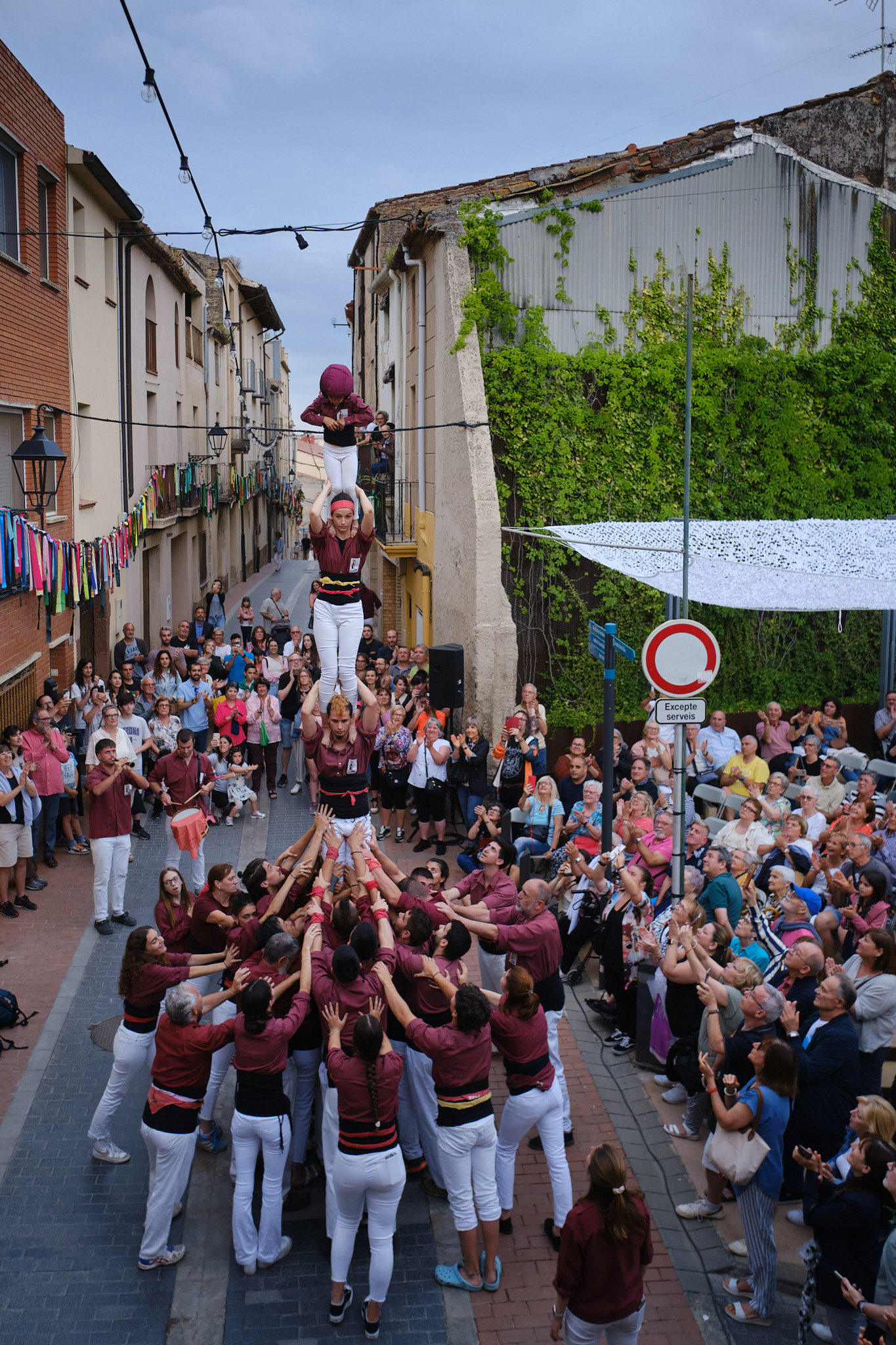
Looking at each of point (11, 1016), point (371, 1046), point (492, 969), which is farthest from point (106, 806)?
point (371, 1046)

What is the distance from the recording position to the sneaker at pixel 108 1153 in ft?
23.0

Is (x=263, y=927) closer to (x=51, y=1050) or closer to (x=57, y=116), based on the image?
(x=51, y=1050)

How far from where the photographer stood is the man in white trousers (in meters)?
10.3

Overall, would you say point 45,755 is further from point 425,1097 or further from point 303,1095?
point 425,1097

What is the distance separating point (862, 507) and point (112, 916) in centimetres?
1312

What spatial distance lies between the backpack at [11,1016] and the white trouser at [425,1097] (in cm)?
342

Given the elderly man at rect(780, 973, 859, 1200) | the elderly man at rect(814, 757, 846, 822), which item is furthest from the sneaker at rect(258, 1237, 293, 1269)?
the elderly man at rect(814, 757, 846, 822)

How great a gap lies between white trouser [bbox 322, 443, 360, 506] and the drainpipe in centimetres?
1004

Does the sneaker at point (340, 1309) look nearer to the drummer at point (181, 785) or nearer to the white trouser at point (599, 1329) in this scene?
the white trouser at point (599, 1329)

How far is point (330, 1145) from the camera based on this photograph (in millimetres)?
6312

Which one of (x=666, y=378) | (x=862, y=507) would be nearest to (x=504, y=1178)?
(x=666, y=378)

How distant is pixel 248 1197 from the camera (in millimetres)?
6051

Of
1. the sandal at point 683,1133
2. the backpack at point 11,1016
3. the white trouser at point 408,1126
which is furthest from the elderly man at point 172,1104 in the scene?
the sandal at point 683,1133

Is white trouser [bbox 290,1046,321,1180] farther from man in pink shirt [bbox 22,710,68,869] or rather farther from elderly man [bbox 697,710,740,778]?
elderly man [bbox 697,710,740,778]
